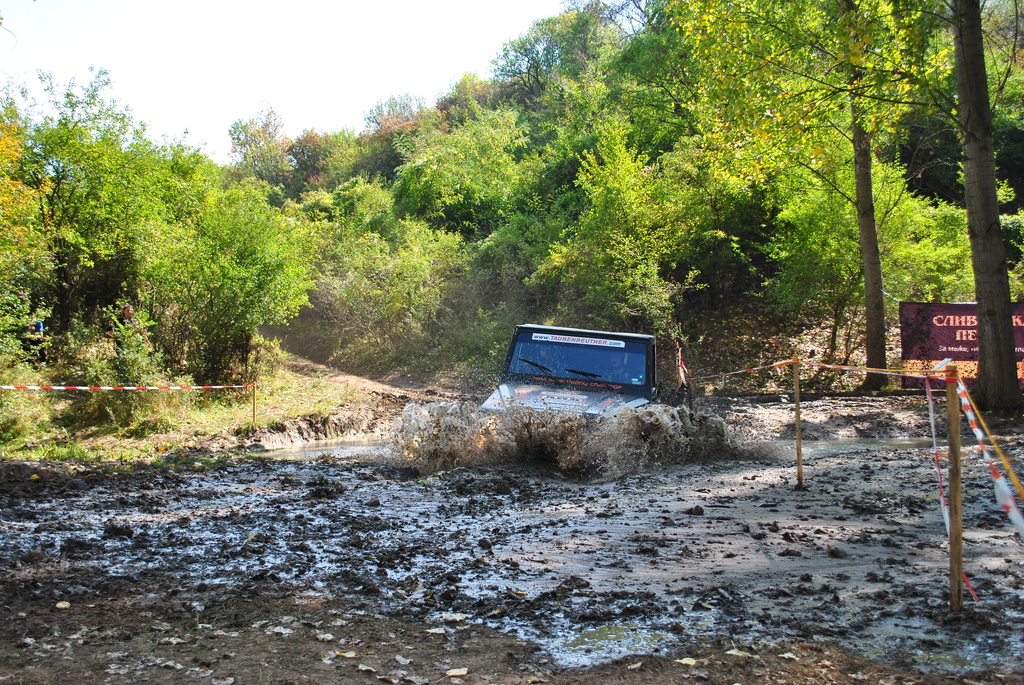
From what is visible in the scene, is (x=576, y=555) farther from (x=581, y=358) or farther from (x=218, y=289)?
(x=218, y=289)

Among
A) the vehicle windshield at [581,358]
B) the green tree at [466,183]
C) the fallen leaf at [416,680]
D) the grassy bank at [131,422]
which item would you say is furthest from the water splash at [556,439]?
the green tree at [466,183]

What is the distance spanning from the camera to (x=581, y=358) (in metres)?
10.9

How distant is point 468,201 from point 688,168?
14.8 m

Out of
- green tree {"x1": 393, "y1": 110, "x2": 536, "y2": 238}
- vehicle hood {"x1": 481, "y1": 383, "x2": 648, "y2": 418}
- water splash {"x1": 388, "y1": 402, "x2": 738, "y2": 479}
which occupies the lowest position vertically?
water splash {"x1": 388, "y1": 402, "x2": 738, "y2": 479}

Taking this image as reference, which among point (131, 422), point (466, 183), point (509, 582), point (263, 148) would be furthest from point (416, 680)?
point (263, 148)

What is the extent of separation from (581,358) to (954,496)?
6.85 m

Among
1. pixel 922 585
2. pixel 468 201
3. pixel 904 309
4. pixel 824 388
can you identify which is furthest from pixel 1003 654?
pixel 468 201

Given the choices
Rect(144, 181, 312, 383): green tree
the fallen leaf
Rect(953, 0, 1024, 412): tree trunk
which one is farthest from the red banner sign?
the fallen leaf

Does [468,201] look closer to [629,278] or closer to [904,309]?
[629,278]

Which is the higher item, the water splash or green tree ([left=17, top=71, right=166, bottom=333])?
green tree ([left=17, top=71, right=166, bottom=333])

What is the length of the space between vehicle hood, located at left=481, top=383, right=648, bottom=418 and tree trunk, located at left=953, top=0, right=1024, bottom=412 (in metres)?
7.26

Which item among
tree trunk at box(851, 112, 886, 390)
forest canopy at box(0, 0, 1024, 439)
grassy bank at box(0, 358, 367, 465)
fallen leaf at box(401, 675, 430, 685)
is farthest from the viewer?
tree trunk at box(851, 112, 886, 390)

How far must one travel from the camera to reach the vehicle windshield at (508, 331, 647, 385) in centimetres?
1070

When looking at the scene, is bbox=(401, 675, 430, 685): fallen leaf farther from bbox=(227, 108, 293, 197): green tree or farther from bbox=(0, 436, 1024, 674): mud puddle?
bbox=(227, 108, 293, 197): green tree
